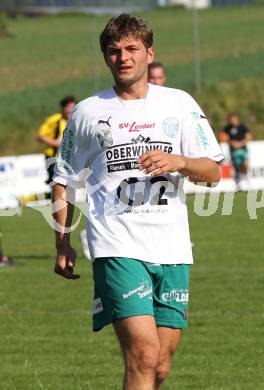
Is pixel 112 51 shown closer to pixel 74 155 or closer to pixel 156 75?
pixel 74 155

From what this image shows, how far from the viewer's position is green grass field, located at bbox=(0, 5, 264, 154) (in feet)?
145

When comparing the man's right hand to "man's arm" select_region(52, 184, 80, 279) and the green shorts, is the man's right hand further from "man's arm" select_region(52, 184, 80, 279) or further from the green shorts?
the green shorts

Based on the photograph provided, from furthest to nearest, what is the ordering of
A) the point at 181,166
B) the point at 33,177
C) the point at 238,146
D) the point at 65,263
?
the point at 238,146 < the point at 33,177 < the point at 65,263 < the point at 181,166

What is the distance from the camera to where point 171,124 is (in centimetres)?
671

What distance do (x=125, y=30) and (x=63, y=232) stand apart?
3.72 feet

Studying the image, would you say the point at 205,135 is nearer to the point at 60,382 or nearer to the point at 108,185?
the point at 108,185

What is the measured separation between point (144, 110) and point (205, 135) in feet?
1.16

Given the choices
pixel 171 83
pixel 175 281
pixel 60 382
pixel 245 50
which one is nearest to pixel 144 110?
pixel 175 281

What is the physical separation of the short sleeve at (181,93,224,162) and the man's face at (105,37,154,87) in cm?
33

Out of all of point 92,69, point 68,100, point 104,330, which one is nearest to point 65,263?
point 104,330

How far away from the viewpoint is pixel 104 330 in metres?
11.6

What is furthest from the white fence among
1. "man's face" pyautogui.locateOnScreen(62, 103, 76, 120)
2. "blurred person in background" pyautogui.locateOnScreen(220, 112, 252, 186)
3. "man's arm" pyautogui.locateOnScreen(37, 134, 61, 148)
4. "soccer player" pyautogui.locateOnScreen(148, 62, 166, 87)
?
"soccer player" pyautogui.locateOnScreen(148, 62, 166, 87)

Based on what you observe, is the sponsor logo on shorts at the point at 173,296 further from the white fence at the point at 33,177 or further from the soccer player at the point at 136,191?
the white fence at the point at 33,177

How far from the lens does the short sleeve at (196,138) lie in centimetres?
673
